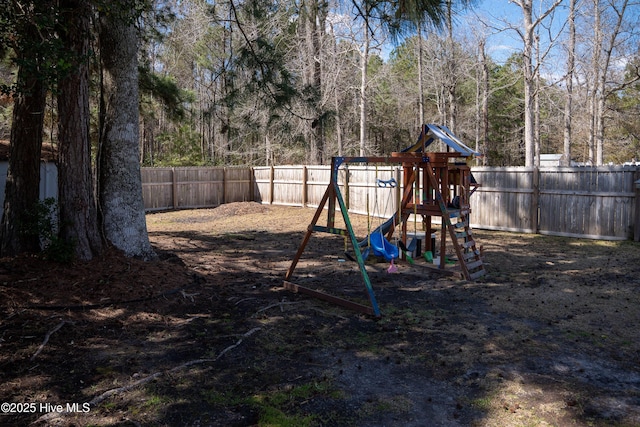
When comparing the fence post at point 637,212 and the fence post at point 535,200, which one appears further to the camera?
the fence post at point 535,200

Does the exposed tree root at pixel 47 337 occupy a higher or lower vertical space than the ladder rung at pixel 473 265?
lower

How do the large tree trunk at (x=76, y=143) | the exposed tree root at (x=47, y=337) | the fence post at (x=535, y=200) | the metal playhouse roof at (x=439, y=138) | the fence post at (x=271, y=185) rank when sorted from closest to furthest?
the exposed tree root at (x=47, y=337) < the large tree trunk at (x=76, y=143) < the metal playhouse roof at (x=439, y=138) < the fence post at (x=535, y=200) < the fence post at (x=271, y=185)

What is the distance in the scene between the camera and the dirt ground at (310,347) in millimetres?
3217

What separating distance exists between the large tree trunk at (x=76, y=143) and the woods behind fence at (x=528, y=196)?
345 cm

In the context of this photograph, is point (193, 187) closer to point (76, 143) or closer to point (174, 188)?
point (174, 188)

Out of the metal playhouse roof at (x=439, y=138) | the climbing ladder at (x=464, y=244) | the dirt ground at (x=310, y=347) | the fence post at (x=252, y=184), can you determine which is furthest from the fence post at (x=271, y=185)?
the climbing ladder at (x=464, y=244)

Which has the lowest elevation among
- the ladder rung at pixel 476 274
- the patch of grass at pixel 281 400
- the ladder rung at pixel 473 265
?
the patch of grass at pixel 281 400

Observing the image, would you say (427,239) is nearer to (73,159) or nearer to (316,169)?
(73,159)

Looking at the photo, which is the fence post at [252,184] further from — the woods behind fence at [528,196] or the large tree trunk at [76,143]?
the large tree trunk at [76,143]

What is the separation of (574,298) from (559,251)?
3.62 m

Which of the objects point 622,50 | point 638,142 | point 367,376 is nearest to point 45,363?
point 367,376

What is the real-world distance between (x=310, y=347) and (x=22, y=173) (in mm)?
4279

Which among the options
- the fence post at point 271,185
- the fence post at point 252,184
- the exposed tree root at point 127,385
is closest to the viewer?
the exposed tree root at point 127,385

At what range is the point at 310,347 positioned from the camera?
14.6ft
